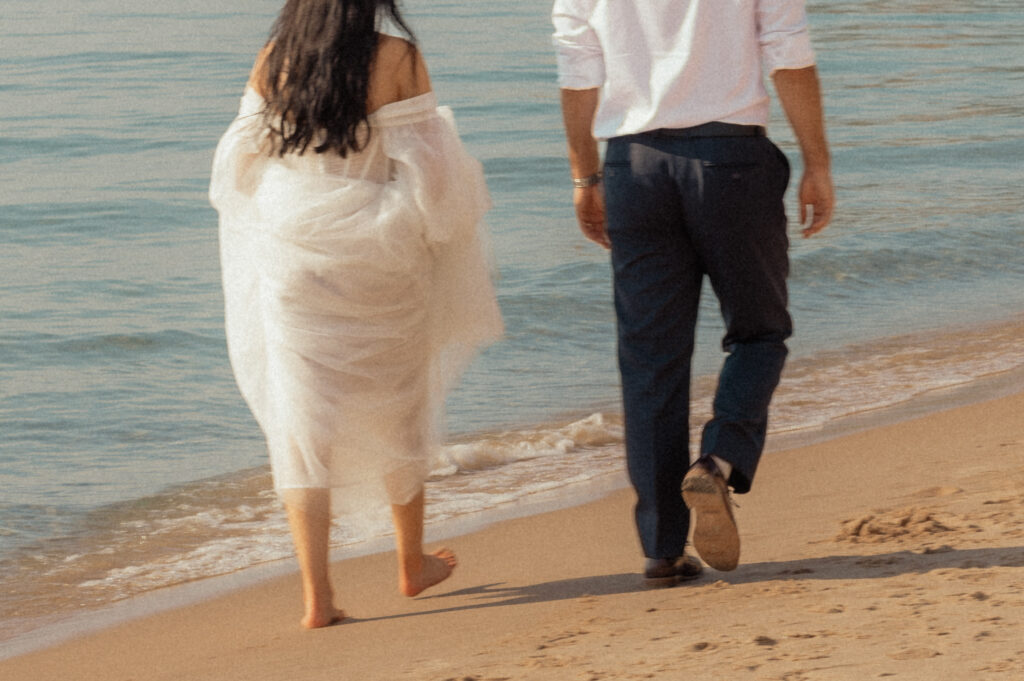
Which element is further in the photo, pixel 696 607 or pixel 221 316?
pixel 221 316

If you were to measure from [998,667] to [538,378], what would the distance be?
4.36 meters

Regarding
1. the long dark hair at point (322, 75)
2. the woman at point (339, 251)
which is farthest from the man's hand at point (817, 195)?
the long dark hair at point (322, 75)

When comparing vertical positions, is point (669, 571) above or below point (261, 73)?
below

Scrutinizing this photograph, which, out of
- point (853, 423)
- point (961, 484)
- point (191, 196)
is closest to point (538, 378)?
point (853, 423)

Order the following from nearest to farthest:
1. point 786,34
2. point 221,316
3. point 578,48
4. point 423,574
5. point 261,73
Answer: point 786,34 → point 578,48 → point 261,73 → point 423,574 → point 221,316

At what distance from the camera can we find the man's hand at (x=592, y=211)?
132 inches

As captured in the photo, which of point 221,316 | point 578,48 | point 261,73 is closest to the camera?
point 578,48

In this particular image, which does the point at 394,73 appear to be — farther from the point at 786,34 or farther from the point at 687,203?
the point at 786,34

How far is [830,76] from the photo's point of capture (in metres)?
18.4

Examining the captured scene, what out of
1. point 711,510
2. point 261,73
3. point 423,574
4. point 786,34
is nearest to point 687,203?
point 786,34

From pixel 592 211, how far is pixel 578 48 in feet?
1.31

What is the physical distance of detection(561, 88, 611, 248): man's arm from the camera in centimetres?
329

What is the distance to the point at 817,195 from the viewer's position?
3.17m

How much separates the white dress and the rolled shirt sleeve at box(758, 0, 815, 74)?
0.82 m
